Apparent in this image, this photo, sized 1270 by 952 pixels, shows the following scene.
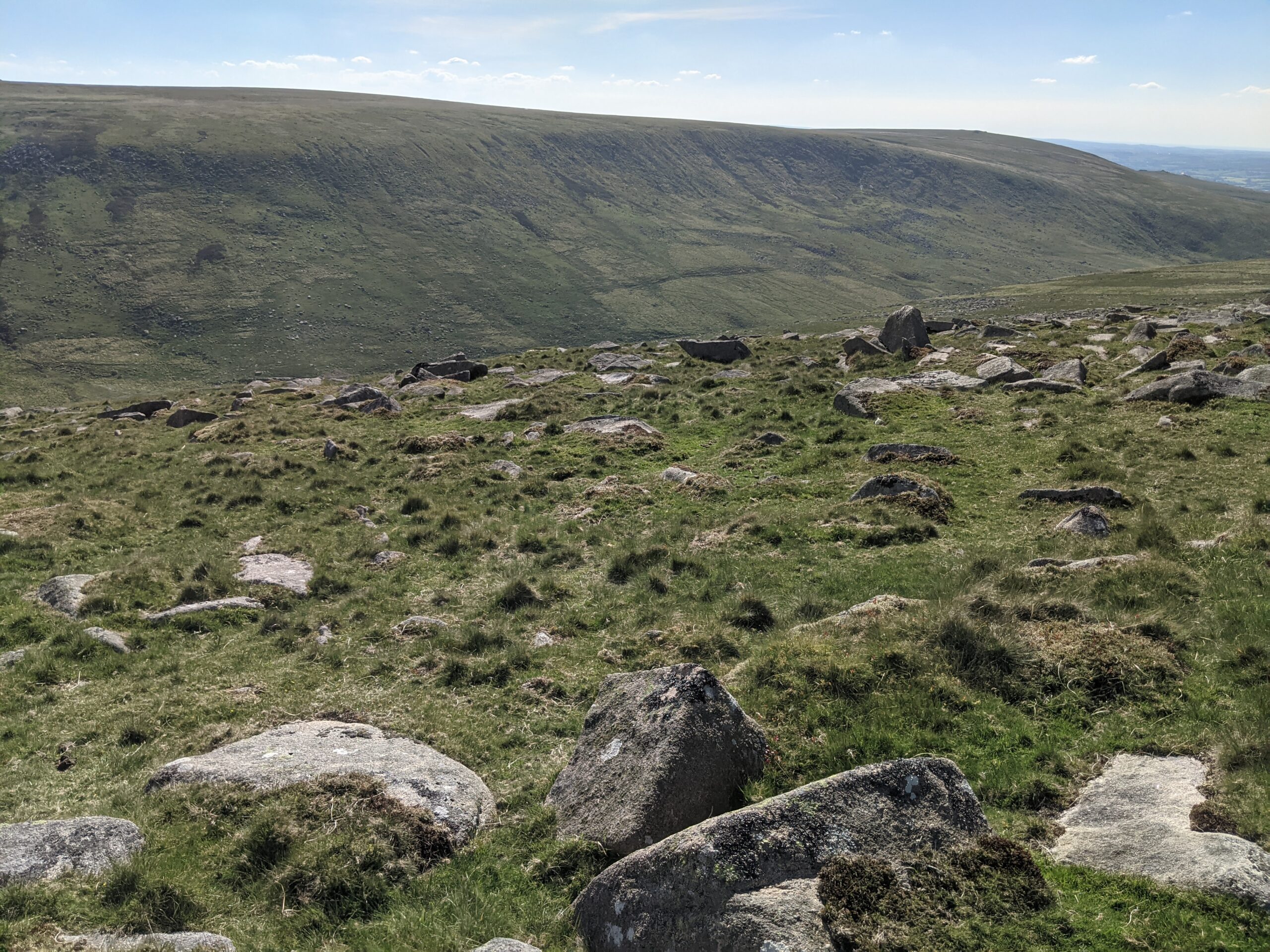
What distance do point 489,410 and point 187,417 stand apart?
18483 millimetres

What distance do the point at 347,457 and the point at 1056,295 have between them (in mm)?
130340

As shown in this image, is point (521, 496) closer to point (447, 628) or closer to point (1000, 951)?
point (447, 628)

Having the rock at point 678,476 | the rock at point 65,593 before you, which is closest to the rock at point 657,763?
the rock at point 65,593

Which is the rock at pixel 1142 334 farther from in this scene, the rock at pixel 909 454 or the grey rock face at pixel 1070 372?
the rock at pixel 909 454

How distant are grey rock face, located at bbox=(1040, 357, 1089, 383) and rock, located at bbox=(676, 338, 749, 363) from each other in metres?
21.9

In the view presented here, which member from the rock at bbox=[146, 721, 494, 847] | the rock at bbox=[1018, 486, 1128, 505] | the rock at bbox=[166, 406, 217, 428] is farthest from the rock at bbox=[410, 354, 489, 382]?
the rock at bbox=[146, 721, 494, 847]

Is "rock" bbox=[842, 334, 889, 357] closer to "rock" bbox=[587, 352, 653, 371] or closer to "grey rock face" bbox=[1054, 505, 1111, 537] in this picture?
"rock" bbox=[587, 352, 653, 371]

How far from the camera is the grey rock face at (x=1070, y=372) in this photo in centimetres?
3447

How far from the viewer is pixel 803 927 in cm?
709

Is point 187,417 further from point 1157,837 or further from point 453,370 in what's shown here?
point 1157,837

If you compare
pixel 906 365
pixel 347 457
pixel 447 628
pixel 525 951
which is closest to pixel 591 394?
pixel 347 457

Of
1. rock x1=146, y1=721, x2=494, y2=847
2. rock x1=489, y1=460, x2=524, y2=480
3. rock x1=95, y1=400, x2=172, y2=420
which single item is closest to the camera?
rock x1=146, y1=721, x2=494, y2=847

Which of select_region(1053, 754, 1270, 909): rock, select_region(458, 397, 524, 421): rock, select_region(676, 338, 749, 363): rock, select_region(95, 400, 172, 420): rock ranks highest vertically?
select_region(676, 338, 749, 363): rock

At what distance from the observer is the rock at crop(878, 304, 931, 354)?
48031mm
